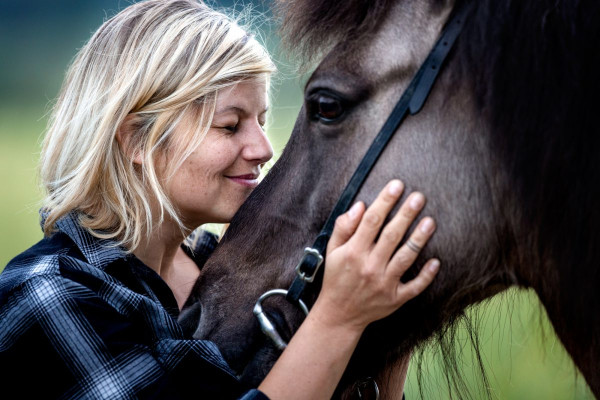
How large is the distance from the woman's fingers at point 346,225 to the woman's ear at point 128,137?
2.56 feet

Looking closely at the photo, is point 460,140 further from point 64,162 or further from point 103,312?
point 64,162

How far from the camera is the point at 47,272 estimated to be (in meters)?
1.67

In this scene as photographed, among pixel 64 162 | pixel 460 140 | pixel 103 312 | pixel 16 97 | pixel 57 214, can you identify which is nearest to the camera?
pixel 460 140

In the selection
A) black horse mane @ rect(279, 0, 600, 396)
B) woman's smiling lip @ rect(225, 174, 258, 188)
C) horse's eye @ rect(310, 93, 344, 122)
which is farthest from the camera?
woman's smiling lip @ rect(225, 174, 258, 188)

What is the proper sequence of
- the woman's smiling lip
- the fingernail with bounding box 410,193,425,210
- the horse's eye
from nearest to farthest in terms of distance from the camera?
the fingernail with bounding box 410,193,425,210 < the horse's eye < the woman's smiling lip

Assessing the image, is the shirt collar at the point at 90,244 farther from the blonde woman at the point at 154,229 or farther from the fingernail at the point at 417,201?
the fingernail at the point at 417,201

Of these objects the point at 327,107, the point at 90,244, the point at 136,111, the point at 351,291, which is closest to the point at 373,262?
the point at 351,291

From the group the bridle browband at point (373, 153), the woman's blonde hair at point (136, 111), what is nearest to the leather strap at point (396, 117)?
the bridle browband at point (373, 153)

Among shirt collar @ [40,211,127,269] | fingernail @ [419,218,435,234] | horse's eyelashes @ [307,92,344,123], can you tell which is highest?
horse's eyelashes @ [307,92,344,123]

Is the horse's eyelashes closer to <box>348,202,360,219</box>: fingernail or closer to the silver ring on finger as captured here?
<box>348,202,360,219</box>: fingernail

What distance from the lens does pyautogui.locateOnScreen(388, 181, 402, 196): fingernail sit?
151cm

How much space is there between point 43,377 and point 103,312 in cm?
20

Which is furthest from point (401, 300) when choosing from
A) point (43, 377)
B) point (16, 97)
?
point (16, 97)

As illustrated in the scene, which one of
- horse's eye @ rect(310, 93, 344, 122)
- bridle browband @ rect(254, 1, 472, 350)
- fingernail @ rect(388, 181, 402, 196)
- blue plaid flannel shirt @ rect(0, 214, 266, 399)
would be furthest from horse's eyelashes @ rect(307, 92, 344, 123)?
blue plaid flannel shirt @ rect(0, 214, 266, 399)
